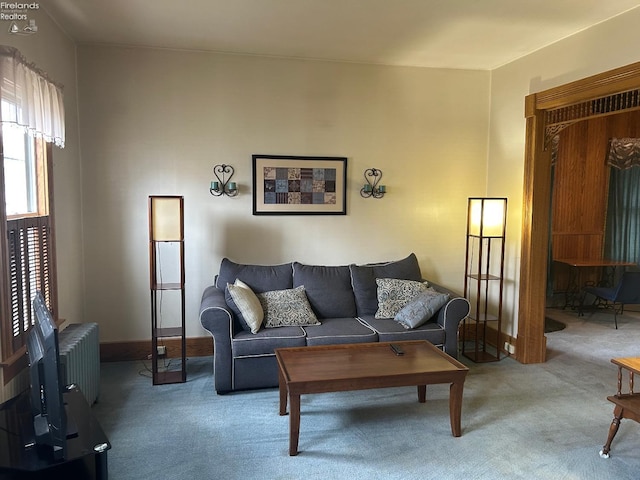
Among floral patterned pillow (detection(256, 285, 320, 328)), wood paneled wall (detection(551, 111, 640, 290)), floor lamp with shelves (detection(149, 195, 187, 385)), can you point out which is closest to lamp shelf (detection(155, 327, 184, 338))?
floor lamp with shelves (detection(149, 195, 187, 385))

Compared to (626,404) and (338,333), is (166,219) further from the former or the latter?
(626,404)

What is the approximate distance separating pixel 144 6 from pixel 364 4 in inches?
60.7

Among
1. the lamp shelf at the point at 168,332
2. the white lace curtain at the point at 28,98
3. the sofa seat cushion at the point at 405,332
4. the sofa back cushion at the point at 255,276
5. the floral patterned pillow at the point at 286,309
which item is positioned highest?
the white lace curtain at the point at 28,98

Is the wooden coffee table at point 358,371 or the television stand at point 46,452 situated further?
the wooden coffee table at point 358,371

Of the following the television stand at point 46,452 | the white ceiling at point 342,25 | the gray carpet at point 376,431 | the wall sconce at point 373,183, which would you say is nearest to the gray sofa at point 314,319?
the gray carpet at point 376,431

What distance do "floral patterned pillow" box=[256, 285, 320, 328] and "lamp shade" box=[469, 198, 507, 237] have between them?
1.80m

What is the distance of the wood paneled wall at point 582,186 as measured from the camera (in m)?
6.52

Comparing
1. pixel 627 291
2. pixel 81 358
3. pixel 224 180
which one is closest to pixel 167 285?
pixel 81 358

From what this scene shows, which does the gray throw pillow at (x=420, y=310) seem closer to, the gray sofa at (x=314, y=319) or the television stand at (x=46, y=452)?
the gray sofa at (x=314, y=319)

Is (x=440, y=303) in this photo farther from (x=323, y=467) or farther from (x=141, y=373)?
(x=141, y=373)

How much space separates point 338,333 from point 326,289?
0.58 m

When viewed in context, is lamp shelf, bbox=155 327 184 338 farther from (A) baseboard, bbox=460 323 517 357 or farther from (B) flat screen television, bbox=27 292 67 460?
(A) baseboard, bbox=460 323 517 357

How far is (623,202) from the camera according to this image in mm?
6598

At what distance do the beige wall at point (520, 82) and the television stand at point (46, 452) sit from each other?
3.75 metres
